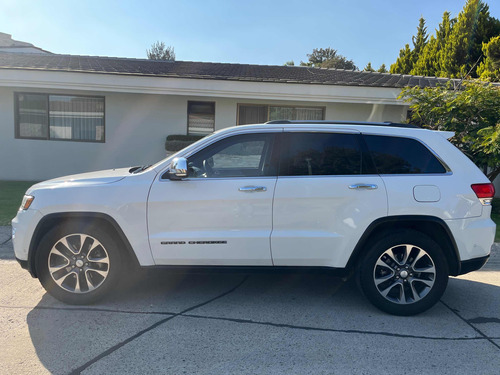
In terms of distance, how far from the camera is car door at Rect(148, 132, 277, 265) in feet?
12.3

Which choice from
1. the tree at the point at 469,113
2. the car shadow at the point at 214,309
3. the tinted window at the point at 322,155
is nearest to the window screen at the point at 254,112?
the tree at the point at 469,113

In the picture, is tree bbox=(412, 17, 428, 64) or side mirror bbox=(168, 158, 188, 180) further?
tree bbox=(412, 17, 428, 64)

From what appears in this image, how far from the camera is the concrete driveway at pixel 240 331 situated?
2.94 meters

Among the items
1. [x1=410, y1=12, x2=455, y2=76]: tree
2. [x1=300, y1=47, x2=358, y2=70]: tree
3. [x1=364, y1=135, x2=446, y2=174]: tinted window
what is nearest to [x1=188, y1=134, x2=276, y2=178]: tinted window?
[x1=364, y1=135, x2=446, y2=174]: tinted window

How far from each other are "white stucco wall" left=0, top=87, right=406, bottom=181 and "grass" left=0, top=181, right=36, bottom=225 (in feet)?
2.58

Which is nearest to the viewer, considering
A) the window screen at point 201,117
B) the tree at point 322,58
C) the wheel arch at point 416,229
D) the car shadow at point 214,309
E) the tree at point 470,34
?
the car shadow at point 214,309

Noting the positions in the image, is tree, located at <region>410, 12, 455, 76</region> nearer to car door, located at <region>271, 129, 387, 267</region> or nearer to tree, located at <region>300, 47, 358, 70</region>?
car door, located at <region>271, 129, 387, 267</region>

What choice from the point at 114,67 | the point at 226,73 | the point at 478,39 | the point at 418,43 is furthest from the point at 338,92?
the point at 418,43

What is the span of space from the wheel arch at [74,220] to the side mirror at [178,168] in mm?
754

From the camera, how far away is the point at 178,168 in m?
3.62

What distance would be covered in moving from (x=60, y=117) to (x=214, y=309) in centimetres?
986

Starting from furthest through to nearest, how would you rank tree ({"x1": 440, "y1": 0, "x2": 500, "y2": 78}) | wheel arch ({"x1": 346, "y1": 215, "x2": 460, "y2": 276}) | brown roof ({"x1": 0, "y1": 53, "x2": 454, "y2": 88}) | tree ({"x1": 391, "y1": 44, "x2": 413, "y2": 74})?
tree ({"x1": 391, "y1": 44, "x2": 413, "y2": 74}) < tree ({"x1": 440, "y1": 0, "x2": 500, "y2": 78}) < brown roof ({"x1": 0, "y1": 53, "x2": 454, "y2": 88}) < wheel arch ({"x1": 346, "y1": 215, "x2": 460, "y2": 276})

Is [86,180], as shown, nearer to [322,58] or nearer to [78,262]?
[78,262]

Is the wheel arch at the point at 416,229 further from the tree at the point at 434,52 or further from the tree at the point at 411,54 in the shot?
the tree at the point at 411,54
